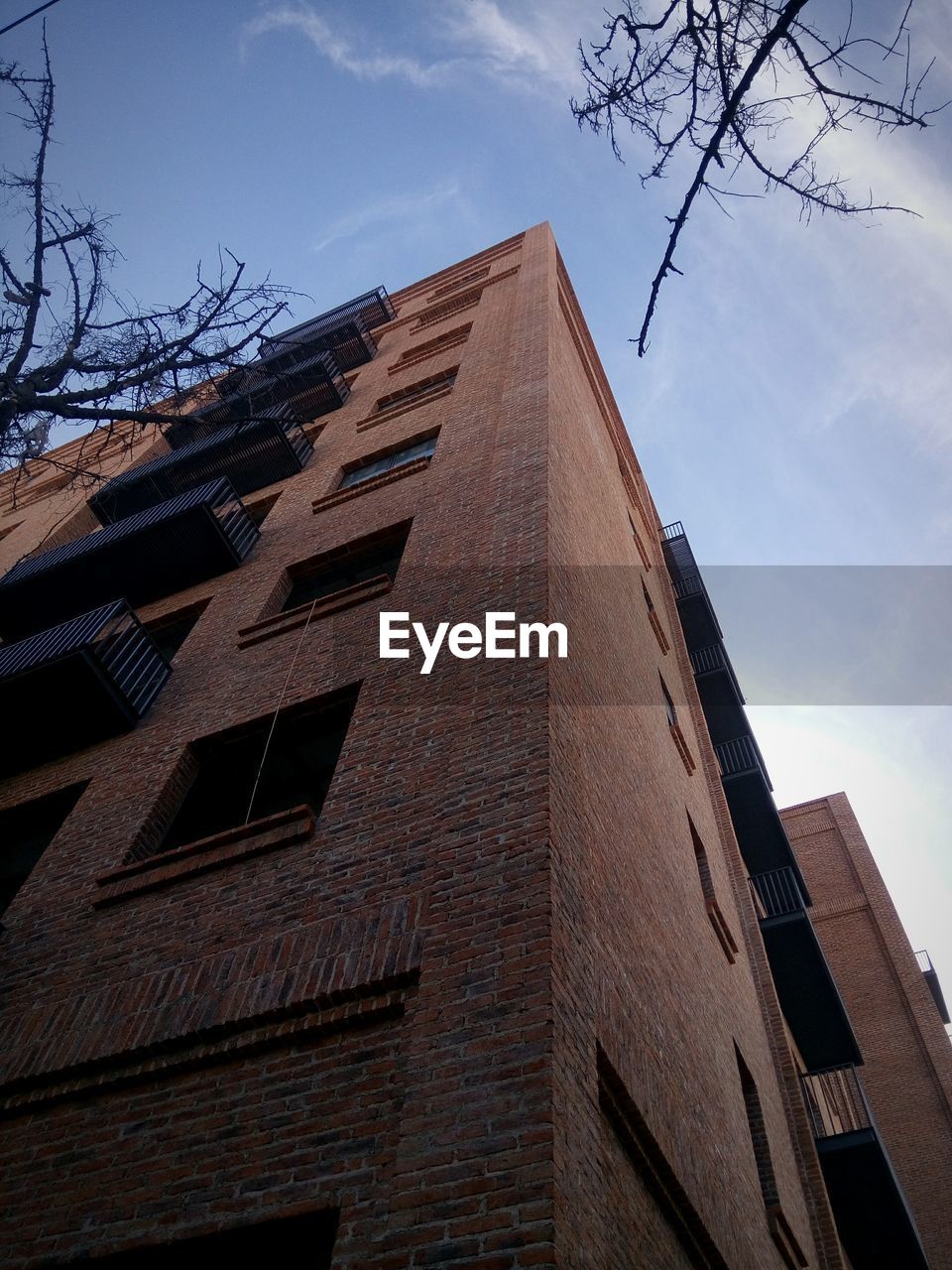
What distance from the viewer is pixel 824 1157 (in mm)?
9484

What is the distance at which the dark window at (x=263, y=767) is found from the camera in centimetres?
743

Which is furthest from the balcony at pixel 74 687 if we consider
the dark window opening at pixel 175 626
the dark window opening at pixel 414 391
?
the dark window opening at pixel 414 391

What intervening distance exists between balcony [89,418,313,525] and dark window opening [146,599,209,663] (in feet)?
10.1

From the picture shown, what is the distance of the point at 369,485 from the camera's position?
11102 mm

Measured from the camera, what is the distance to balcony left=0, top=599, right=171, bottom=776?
7.91m

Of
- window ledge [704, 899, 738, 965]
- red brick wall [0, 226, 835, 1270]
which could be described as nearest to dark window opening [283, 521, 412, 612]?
red brick wall [0, 226, 835, 1270]

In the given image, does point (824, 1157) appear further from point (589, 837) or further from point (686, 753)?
point (589, 837)

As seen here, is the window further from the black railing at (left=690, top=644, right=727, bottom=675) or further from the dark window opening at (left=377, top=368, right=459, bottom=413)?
the dark window opening at (left=377, top=368, right=459, bottom=413)

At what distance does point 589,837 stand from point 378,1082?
76.1 inches

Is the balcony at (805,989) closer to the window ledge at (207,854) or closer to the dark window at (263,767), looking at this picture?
the dark window at (263,767)

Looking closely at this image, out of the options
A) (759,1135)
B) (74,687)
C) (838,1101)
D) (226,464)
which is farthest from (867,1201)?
(226,464)

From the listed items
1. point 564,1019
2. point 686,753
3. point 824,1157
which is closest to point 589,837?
point 564,1019

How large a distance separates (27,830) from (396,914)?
5053 millimetres

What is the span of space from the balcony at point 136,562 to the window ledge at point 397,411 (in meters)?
3.46
